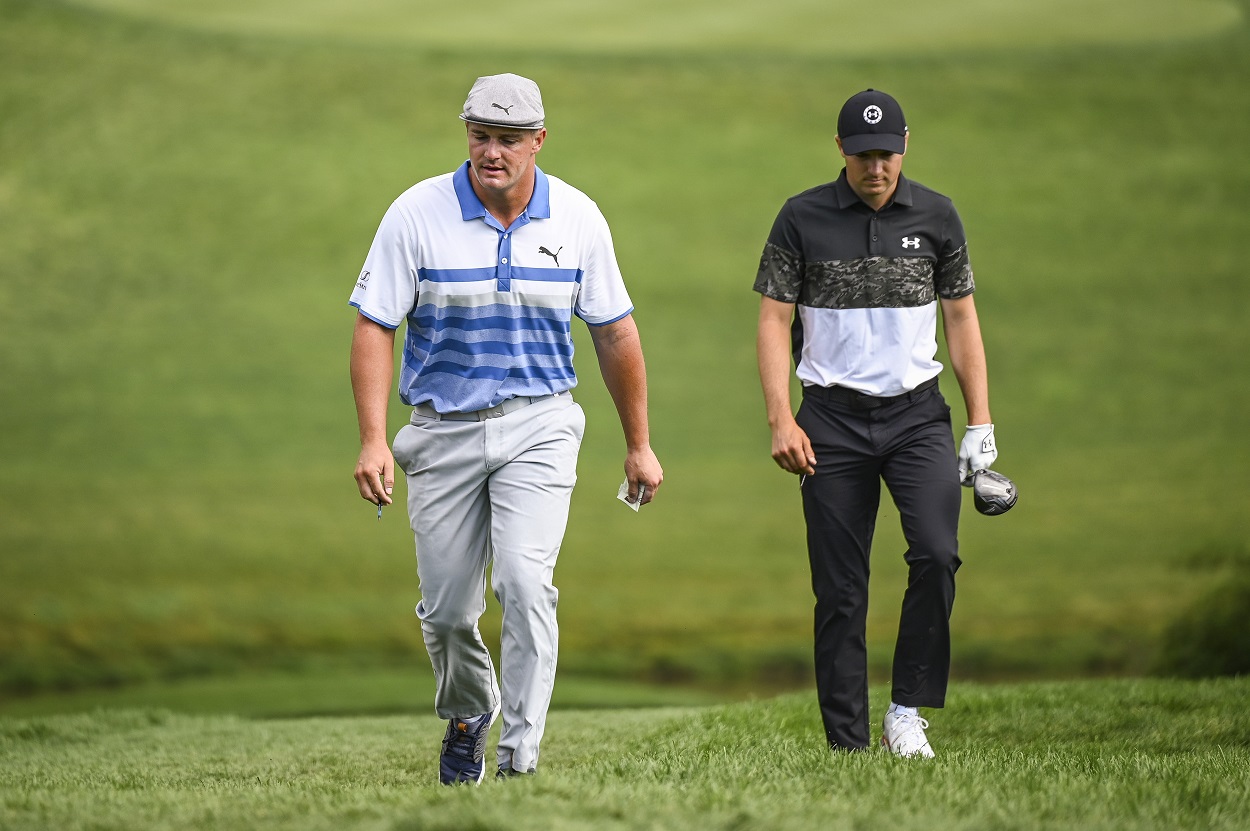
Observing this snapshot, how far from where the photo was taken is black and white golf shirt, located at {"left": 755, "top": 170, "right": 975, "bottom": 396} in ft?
16.9

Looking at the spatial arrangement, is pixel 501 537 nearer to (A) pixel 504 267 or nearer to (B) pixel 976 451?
(A) pixel 504 267

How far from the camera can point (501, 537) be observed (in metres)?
4.71

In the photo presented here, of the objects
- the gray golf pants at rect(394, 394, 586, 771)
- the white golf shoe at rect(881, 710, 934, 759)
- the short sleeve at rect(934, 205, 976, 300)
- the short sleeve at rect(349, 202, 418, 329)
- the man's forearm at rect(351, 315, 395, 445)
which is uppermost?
the short sleeve at rect(934, 205, 976, 300)

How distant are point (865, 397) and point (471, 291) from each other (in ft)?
4.49

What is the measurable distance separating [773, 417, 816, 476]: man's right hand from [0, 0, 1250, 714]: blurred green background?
5553mm

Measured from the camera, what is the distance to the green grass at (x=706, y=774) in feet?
12.0

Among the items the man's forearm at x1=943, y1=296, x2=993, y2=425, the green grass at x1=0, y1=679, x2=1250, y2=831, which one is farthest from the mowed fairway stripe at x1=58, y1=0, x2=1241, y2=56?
the man's forearm at x1=943, y1=296, x2=993, y2=425

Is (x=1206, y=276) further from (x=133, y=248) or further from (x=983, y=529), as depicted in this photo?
(x=133, y=248)

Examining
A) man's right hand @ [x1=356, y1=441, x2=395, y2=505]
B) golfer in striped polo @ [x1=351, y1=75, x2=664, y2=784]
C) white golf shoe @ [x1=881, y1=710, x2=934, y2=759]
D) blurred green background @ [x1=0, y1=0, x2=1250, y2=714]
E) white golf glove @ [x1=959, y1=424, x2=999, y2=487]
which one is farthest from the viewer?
blurred green background @ [x1=0, y1=0, x2=1250, y2=714]

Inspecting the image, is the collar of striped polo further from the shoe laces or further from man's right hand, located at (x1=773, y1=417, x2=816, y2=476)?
the shoe laces

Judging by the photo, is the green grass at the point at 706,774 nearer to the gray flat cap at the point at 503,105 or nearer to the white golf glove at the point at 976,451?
the white golf glove at the point at 976,451

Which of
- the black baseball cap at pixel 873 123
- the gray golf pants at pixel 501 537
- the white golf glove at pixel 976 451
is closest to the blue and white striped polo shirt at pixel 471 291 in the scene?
the gray golf pants at pixel 501 537

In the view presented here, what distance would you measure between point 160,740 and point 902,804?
445cm

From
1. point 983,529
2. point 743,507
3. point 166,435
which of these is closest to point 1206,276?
point 983,529
